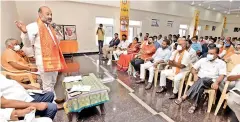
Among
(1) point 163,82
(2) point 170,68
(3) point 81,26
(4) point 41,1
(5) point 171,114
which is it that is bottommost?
(5) point 171,114

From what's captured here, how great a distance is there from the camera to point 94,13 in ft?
23.7

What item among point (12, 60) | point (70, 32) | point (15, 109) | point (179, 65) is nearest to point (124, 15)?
point (70, 32)

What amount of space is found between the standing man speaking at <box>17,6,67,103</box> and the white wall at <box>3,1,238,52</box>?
421cm

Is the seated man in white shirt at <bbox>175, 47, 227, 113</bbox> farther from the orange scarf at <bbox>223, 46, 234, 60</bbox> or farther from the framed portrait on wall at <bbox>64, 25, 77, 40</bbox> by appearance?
the framed portrait on wall at <bbox>64, 25, 77, 40</bbox>

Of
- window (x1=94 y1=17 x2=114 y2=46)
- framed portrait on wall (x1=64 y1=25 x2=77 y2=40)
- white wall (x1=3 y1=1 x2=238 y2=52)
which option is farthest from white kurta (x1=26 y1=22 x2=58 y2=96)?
window (x1=94 y1=17 x2=114 y2=46)

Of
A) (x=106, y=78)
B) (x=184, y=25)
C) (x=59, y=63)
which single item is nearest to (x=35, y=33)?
(x=59, y=63)

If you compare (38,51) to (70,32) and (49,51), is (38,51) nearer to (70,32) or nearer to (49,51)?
(49,51)

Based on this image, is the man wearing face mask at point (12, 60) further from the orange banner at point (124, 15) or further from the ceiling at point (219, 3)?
the ceiling at point (219, 3)

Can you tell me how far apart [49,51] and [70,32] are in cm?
527

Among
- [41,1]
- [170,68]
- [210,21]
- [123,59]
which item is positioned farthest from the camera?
[210,21]

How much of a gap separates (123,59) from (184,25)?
31.6ft

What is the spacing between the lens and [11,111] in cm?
114

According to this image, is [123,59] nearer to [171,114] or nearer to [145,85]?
[145,85]

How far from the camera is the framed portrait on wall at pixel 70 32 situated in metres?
6.71
